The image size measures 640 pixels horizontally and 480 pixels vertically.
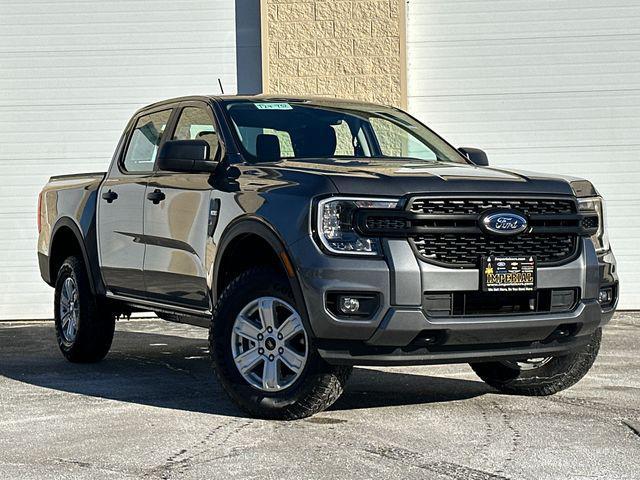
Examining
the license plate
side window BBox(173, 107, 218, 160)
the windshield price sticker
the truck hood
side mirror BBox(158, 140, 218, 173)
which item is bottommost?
the license plate

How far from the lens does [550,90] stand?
13430 mm

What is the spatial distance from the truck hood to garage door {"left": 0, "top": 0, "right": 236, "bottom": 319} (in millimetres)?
7050

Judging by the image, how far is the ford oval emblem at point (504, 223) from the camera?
240 inches

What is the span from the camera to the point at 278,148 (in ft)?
23.1

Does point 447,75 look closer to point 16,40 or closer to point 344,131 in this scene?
point 16,40

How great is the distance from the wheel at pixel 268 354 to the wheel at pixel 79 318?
2.52 m

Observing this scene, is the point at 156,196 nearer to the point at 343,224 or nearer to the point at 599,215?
the point at 343,224

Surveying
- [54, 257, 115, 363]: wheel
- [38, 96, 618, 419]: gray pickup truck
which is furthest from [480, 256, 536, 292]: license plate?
[54, 257, 115, 363]: wheel

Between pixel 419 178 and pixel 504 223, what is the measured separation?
0.48 meters

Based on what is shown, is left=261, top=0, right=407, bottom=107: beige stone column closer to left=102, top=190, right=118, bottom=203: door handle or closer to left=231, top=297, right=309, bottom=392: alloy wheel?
left=102, top=190, right=118, bottom=203: door handle

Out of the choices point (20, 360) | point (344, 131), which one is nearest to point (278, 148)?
point (344, 131)

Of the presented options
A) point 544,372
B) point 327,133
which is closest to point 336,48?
point 327,133

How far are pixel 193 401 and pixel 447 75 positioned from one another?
23.8 feet

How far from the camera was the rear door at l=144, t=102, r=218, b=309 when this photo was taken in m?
7.05
